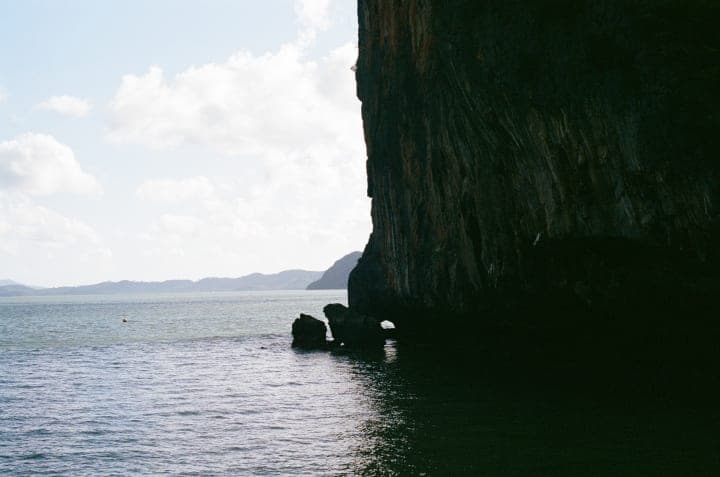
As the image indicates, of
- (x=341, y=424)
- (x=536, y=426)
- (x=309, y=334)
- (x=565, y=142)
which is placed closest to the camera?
(x=536, y=426)

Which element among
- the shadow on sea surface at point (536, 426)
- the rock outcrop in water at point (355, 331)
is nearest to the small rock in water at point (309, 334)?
the rock outcrop in water at point (355, 331)

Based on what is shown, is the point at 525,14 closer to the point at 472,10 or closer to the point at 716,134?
the point at 472,10

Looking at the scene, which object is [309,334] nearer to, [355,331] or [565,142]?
[355,331]

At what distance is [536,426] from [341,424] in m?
6.97

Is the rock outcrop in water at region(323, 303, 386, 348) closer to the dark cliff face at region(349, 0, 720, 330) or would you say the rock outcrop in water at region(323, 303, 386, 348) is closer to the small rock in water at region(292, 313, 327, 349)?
the small rock in water at region(292, 313, 327, 349)

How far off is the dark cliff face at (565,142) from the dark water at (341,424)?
194 inches

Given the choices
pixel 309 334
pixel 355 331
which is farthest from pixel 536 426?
pixel 309 334

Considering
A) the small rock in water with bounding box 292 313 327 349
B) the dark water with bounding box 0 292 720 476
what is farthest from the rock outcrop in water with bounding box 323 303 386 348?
the dark water with bounding box 0 292 720 476

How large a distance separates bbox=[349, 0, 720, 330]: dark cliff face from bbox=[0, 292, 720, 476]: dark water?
4.93 metres

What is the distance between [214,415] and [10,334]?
57875mm

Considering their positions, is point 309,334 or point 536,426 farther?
point 309,334

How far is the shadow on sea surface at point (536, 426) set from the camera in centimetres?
1692

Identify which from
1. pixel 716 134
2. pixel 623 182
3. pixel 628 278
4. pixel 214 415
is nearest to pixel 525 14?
pixel 623 182

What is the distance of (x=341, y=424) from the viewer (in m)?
22.9
